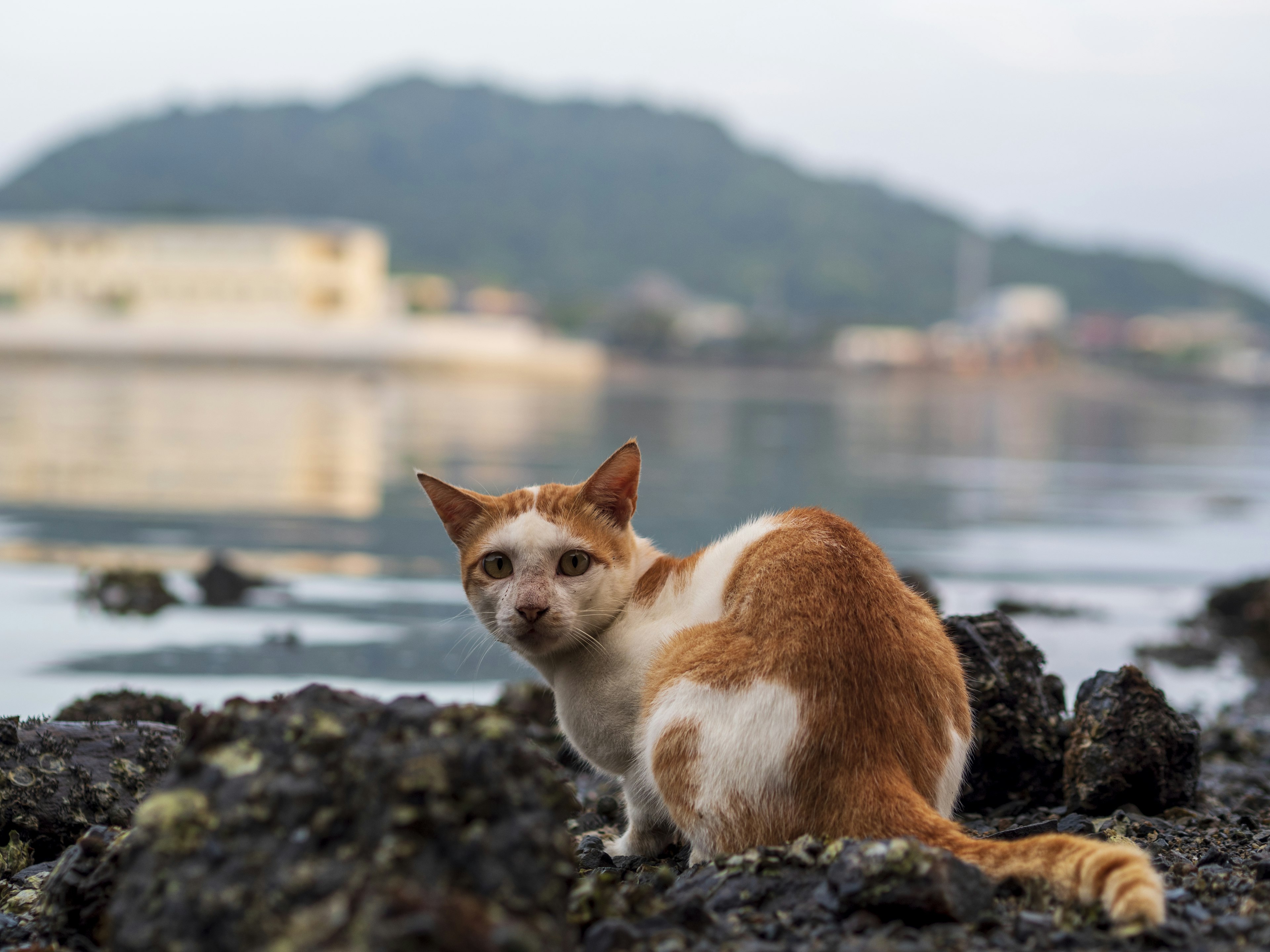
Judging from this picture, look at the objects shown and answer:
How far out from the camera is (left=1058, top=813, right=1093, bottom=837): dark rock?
13.0ft

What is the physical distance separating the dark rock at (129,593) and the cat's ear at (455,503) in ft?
17.6

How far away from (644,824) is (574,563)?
0.87 m

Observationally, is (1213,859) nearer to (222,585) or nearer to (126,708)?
(126,708)

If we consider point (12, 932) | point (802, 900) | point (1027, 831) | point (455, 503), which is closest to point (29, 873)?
point (12, 932)

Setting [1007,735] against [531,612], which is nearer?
[531,612]

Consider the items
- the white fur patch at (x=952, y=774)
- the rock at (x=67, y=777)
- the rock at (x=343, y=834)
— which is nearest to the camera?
the rock at (x=343, y=834)

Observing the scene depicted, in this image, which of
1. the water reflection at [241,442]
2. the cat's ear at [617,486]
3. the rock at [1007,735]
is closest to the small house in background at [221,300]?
the water reflection at [241,442]

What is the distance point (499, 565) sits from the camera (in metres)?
3.74

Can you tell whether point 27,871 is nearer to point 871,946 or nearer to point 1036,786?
point 871,946

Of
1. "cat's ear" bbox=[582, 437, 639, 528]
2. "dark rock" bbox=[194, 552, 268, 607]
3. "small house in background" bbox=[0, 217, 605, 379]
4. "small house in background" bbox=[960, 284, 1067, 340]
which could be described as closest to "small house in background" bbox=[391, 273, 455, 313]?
"small house in background" bbox=[0, 217, 605, 379]

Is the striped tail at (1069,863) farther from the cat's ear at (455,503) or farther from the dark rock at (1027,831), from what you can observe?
the cat's ear at (455,503)

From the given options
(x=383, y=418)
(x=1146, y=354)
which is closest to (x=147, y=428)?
(x=383, y=418)

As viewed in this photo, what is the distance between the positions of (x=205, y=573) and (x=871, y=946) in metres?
7.41

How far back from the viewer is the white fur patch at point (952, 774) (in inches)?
128
